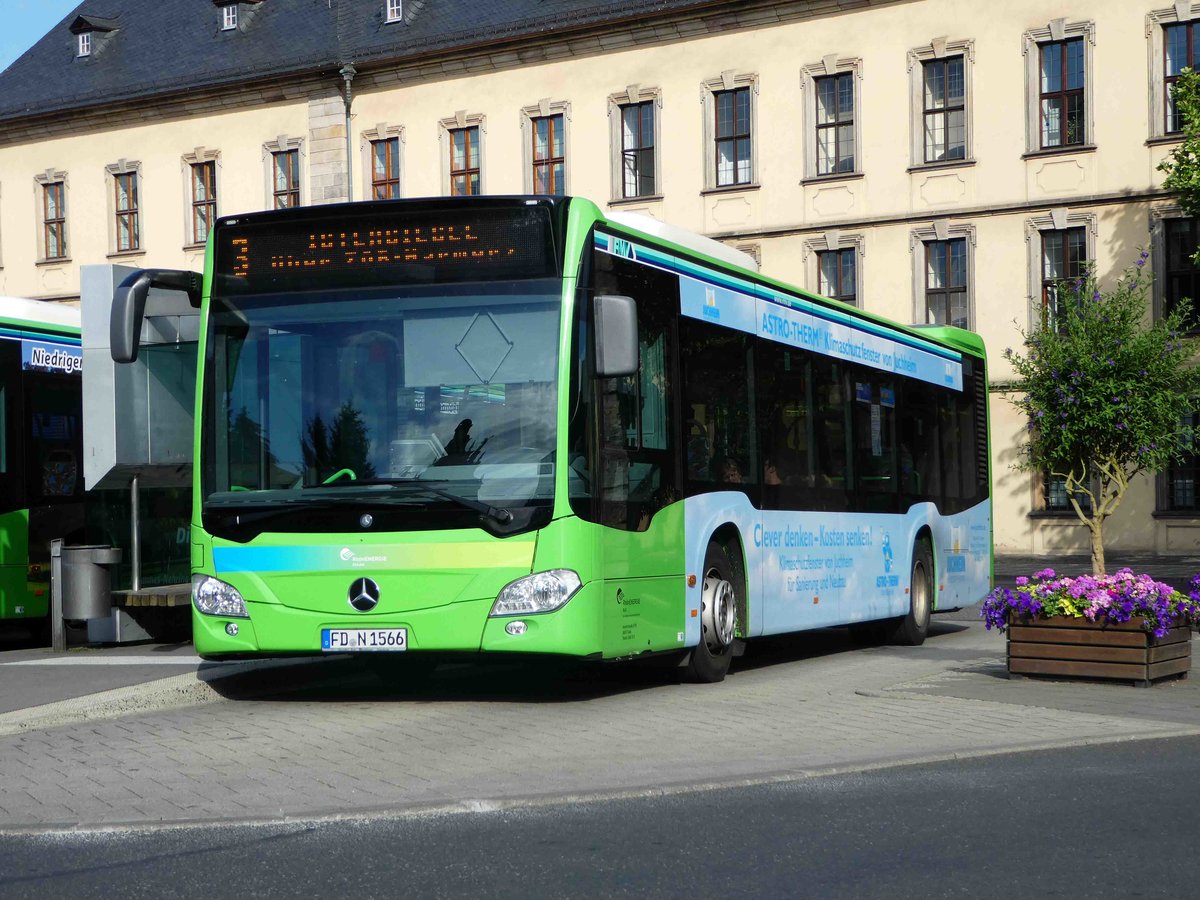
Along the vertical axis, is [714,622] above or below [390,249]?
below

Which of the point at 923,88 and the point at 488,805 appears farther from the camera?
the point at 923,88

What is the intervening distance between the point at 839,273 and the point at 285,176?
50.7 feet

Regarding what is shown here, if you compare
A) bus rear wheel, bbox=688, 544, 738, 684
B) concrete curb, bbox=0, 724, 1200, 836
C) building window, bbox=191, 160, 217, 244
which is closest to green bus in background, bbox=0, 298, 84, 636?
bus rear wheel, bbox=688, 544, 738, 684

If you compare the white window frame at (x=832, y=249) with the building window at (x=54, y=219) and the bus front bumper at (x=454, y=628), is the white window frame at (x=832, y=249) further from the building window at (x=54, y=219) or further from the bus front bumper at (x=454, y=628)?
the bus front bumper at (x=454, y=628)

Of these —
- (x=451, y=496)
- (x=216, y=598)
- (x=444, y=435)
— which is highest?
(x=444, y=435)

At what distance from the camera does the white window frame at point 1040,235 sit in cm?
3725

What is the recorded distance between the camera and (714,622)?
40.2ft

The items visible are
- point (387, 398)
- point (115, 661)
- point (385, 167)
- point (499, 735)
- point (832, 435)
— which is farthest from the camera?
point (385, 167)

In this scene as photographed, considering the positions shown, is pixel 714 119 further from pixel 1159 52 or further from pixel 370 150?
pixel 1159 52

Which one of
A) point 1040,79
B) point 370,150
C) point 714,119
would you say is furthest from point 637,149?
point 1040,79

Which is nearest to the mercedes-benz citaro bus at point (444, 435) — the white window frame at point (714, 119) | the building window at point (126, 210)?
the white window frame at point (714, 119)

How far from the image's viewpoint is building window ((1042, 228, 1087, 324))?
37.5 metres

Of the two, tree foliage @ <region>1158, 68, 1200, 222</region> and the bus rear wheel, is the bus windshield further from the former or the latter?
tree foliage @ <region>1158, 68, 1200, 222</region>

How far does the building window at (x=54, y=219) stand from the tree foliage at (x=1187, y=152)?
97.3 feet
